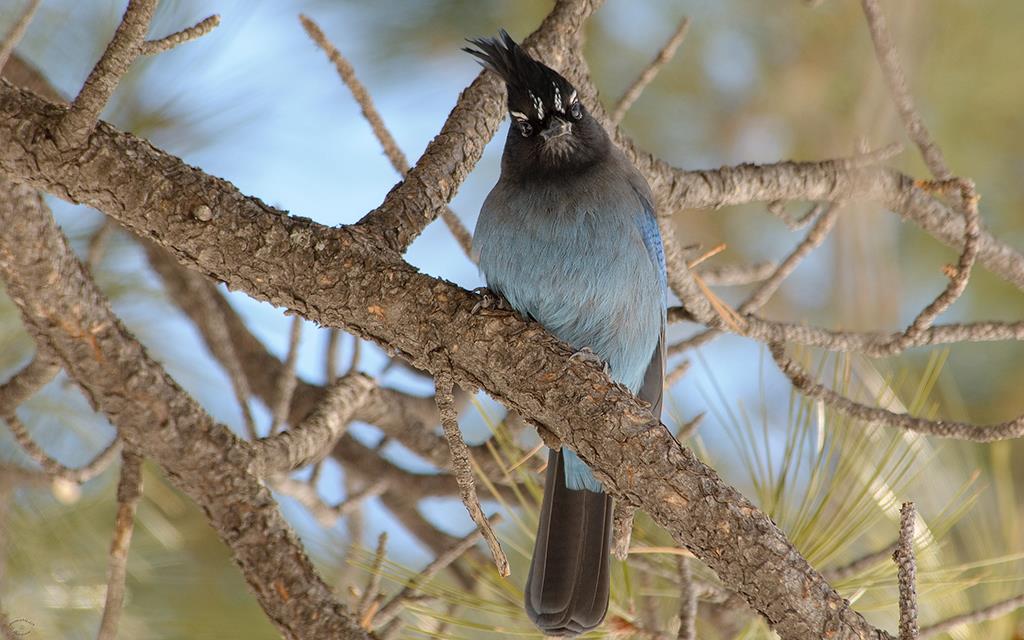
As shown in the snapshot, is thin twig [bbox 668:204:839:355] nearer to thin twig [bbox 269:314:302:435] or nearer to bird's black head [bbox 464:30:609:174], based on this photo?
bird's black head [bbox 464:30:609:174]

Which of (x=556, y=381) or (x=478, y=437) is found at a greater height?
(x=478, y=437)

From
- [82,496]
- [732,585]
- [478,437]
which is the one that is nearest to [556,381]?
[732,585]

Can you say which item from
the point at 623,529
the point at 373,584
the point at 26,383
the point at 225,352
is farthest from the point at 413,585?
the point at 26,383

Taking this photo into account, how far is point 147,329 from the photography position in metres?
4.35

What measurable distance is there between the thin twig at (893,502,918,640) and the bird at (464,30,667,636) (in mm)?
1004

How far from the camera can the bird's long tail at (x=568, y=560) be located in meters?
2.81

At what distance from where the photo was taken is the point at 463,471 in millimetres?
2225

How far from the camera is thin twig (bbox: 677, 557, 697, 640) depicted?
7.89ft

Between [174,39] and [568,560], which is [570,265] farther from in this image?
[174,39]

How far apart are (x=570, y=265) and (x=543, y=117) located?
0.48m

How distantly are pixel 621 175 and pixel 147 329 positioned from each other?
84.4 inches

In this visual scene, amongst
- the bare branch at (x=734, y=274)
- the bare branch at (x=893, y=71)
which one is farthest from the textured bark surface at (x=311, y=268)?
the bare branch at (x=893, y=71)

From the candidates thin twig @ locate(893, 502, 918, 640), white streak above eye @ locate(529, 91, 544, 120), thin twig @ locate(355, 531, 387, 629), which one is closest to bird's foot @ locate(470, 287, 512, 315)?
white streak above eye @ locate(529, 91, 544, 120)

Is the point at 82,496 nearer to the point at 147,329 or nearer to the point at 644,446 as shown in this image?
the point at 147,329
